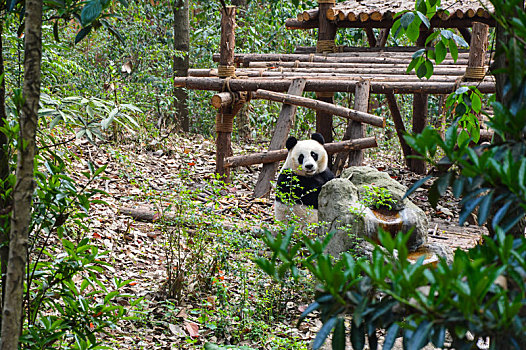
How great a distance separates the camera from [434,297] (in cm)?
92

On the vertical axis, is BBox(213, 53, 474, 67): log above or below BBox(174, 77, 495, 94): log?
above

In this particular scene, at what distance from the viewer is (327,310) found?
1.03 metres

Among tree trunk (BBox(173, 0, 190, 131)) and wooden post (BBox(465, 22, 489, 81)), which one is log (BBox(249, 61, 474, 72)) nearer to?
wooden post (BBox(465, 22, 489, 81))

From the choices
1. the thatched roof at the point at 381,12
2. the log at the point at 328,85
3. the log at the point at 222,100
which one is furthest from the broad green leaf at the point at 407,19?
the thatched roof at the point at 381,12

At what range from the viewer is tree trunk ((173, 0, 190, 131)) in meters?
8.83

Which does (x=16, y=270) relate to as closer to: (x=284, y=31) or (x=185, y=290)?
(x=185, y=290)

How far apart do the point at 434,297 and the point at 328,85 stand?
5164mm

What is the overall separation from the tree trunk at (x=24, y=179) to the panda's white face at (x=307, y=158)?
371 cm

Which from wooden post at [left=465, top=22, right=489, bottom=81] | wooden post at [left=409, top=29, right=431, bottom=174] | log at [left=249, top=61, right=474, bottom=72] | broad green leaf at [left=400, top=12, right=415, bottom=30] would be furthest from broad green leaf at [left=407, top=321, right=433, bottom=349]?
wooden post at [left=409, top=29, right=431, bottom=174]

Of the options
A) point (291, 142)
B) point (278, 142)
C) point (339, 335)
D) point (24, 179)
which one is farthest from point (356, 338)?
point (278, 142)

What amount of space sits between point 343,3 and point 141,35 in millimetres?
3738

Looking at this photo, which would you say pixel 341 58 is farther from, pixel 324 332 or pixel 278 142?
pixel 324 332

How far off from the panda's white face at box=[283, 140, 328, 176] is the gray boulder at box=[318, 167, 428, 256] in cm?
63

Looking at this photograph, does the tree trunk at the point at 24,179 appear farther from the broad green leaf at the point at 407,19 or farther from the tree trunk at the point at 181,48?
the tree trunk at the point at 181,48
